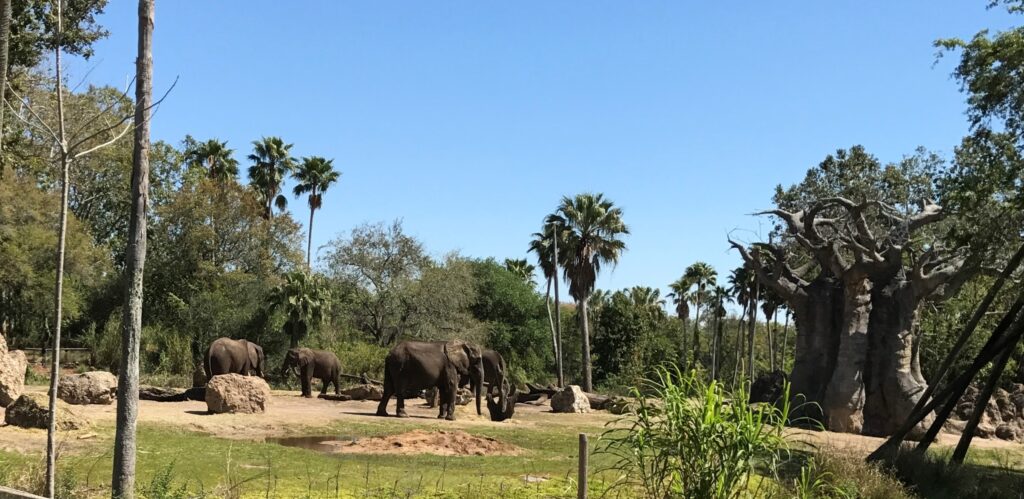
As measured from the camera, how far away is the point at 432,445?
1559 centimetres

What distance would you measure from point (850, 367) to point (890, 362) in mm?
1152

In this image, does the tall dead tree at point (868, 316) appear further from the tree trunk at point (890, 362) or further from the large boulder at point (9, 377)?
the large boulder at point (9, 377)

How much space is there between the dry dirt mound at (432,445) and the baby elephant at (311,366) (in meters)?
16.3

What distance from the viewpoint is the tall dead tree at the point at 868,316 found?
81.9 feet

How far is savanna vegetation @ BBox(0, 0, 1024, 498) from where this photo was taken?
820 cm

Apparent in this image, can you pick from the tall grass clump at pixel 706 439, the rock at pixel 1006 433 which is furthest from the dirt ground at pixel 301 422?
the tall grass clump at pixel 706 439

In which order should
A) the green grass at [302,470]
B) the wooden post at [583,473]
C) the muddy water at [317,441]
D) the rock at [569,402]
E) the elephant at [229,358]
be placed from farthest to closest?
the rock at [569,402]
the elephant at [229,358]
the muddy water at [317,441]
the green grass at [302,470]
the wooden post at [583,473]

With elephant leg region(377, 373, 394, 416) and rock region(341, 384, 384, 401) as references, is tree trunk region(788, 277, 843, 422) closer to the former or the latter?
elephant leg region(377, 373, 394, 416)

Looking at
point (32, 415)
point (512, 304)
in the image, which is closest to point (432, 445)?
point (32, 415)

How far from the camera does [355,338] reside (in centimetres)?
4647

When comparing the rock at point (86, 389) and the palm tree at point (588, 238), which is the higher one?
the palm tree at point (588, 238)

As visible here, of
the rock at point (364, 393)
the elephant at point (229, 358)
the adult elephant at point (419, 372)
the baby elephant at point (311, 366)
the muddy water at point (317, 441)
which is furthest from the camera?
the baby elephant at point (311, 366)

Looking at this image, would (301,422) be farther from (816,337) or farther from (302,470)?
(816,337)

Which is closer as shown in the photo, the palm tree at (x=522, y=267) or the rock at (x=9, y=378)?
the rock at (x=9, y=378)
